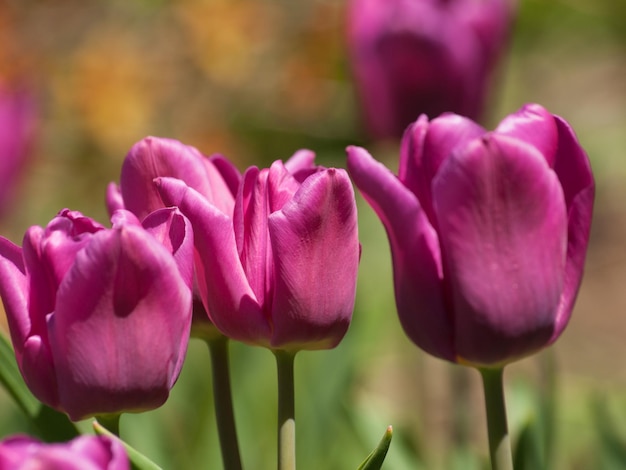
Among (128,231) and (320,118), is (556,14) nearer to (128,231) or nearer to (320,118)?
(320,118)

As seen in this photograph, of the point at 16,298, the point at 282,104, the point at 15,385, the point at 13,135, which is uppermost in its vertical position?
the point at 16,298

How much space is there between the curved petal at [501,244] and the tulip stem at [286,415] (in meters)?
0.08

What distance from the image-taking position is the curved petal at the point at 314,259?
0.51 metres

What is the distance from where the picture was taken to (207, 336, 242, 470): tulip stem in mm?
565

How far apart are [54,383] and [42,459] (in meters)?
0.16

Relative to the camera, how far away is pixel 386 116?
54.0 inches

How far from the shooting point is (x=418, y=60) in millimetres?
1383

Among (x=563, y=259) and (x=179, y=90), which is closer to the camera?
(x=563, y=259)

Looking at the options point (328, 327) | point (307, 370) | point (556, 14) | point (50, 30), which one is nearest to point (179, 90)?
point (50, 30)

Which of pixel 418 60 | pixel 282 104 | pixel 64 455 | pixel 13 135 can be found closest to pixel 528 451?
pixel 64 455

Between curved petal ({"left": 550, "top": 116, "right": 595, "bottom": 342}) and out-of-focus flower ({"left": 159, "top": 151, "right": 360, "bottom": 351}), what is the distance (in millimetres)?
101

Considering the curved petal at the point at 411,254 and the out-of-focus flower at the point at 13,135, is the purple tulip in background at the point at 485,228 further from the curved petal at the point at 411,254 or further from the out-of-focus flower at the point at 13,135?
the out-of-focus flower at the point at 13,135

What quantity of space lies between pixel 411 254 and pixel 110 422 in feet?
0.50

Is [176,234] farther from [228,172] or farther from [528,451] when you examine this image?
[528,451]
